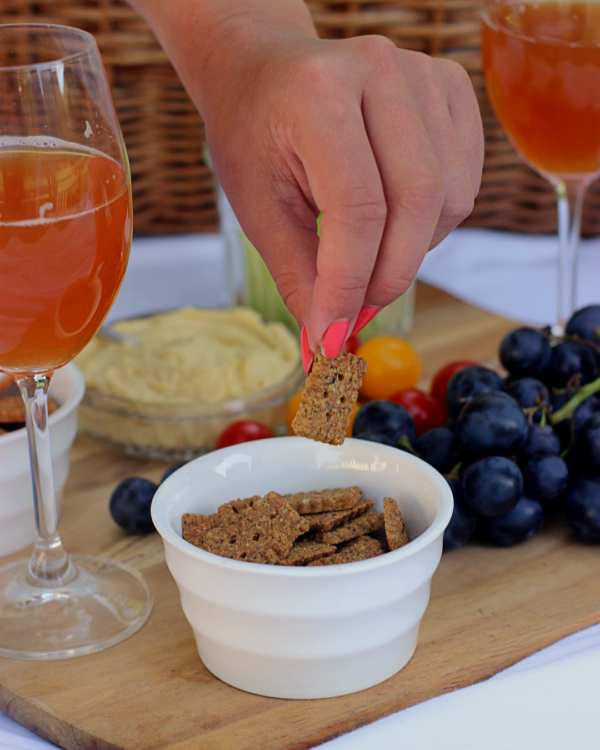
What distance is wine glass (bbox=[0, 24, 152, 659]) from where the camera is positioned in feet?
2.42

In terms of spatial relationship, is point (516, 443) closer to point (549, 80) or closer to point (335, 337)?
point (335, 337)

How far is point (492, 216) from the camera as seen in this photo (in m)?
2.12

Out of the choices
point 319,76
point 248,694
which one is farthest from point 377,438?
point 319,76

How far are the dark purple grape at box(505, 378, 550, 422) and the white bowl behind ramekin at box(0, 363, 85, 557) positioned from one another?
54 centimetres

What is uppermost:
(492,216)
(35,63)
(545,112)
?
(35,63)

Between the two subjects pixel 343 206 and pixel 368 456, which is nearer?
pixel 343 206

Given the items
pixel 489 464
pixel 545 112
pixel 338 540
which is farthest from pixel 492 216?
pixel 338 540

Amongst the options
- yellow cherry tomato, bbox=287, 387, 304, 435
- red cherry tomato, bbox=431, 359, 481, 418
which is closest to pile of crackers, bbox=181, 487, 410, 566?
yellow cherry tomato, bbox=287, 387, 304, 435

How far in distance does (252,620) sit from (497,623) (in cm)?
28

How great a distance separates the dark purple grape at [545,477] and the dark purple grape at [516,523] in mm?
15

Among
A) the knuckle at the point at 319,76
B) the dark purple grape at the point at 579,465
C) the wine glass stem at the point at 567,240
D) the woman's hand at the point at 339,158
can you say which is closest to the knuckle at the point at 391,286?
the woman's hand at the point at 339,158

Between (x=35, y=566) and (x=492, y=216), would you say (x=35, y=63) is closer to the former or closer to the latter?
(x=35, y=566)

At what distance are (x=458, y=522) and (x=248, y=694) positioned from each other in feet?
1.03

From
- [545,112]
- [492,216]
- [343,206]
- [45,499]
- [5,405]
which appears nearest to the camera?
[343,206]
